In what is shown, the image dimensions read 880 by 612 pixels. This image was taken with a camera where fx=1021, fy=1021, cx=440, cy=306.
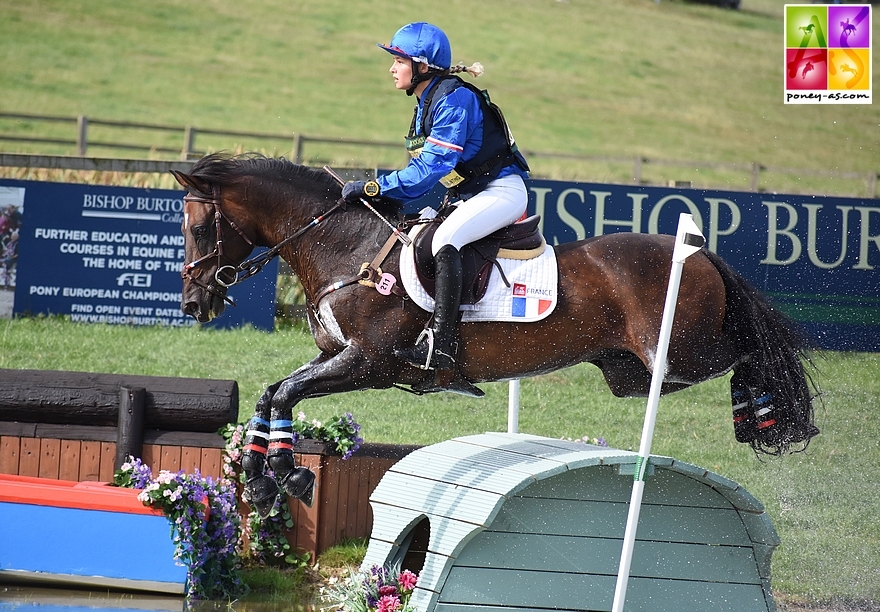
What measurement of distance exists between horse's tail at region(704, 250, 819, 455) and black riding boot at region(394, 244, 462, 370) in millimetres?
1270

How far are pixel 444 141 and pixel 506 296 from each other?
2.36 ft

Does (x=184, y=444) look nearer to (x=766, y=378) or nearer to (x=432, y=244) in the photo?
(x=432, y=244)

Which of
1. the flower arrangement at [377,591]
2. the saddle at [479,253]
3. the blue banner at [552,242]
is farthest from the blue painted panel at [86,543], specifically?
the blue banner at [552,242]

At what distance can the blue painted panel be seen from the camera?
4.72m

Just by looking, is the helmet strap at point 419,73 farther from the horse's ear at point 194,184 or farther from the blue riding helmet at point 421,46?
the horse's ear at point 194,184

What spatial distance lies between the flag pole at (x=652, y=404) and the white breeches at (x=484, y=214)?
2.94ft

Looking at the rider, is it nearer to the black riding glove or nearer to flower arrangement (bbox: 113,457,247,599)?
the black riding glove

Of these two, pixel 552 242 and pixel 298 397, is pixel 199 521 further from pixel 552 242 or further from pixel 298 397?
pixel 552 242

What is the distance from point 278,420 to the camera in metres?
4.28

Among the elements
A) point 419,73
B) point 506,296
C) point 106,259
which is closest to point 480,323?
point 506,296

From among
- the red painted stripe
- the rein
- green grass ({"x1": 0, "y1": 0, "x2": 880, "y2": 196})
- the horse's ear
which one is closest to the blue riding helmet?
the rein

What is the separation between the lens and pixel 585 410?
807 centimetres

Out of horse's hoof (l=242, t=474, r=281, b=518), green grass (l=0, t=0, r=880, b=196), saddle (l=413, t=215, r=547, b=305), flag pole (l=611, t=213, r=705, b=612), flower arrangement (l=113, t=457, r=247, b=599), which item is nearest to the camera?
flag pole (l=611, t=213, r=705, b=612)

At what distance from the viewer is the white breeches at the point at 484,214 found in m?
4.32
